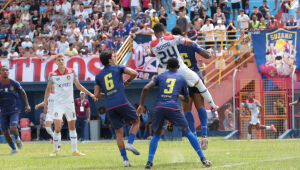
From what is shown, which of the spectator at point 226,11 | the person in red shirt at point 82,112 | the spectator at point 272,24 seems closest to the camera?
the spectator at point 272,24

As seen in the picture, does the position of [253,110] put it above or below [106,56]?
below

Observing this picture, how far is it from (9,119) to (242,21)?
12841 millimetres

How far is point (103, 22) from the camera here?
29297mm

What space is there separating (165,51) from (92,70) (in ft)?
44.0

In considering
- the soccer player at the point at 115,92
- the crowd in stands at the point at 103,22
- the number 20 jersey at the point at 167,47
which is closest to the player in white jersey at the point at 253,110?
the crowd in stands at the point at 103,22

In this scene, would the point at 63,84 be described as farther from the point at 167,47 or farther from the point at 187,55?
the point at 167,47

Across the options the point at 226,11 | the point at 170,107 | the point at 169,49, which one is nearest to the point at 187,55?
the point at 169,49

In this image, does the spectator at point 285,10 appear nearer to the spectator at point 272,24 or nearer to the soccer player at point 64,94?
the spectator at point 272,24

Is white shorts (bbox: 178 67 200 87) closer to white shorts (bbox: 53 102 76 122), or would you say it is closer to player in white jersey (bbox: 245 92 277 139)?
white shorts (bbox: 53 102 76 122)

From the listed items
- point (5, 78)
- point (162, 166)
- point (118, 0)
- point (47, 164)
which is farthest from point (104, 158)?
point (118, 0)

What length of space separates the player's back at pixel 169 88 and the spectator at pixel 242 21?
1591cm

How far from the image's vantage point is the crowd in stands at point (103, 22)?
26.6 metres

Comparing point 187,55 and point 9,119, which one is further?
point 9,119

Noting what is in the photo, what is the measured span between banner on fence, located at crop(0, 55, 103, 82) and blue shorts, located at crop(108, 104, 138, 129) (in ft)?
46.8
